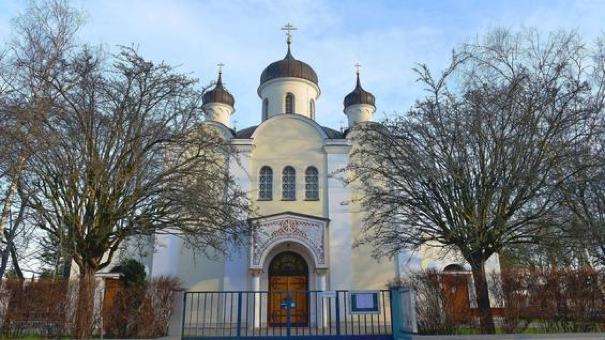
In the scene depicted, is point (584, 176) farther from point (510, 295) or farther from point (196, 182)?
point (196, 182)

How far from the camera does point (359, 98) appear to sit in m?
24.8

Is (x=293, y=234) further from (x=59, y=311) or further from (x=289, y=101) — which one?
(x=289, y=101)

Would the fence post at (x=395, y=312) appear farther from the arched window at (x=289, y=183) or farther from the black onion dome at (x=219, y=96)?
the black onion dome at (x=219, y=96)

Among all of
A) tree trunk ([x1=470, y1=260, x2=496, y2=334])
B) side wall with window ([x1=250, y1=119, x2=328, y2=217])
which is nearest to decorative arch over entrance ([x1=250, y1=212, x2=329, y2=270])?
side wall with window ([x1=250, y1=119, x2=328, y2=217])

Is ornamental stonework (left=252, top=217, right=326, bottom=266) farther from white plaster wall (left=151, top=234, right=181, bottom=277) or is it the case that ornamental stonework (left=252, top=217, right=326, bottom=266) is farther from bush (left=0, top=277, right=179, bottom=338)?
bush (left=0, top=277, right=179, bottom=338)

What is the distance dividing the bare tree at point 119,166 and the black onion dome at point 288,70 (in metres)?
12.1

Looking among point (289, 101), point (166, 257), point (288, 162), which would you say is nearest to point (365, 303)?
point (288, 162)

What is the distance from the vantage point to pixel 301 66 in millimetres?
23984

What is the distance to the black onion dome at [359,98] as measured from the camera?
2475 centimetres

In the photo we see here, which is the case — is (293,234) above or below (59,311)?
→ above

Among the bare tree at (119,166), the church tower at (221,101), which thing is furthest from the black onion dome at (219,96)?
the bare tree at (119,166)

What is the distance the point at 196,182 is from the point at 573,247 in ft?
30.8

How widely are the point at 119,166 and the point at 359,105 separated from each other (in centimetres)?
1606

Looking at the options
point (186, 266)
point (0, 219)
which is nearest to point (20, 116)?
point (0, 219)
